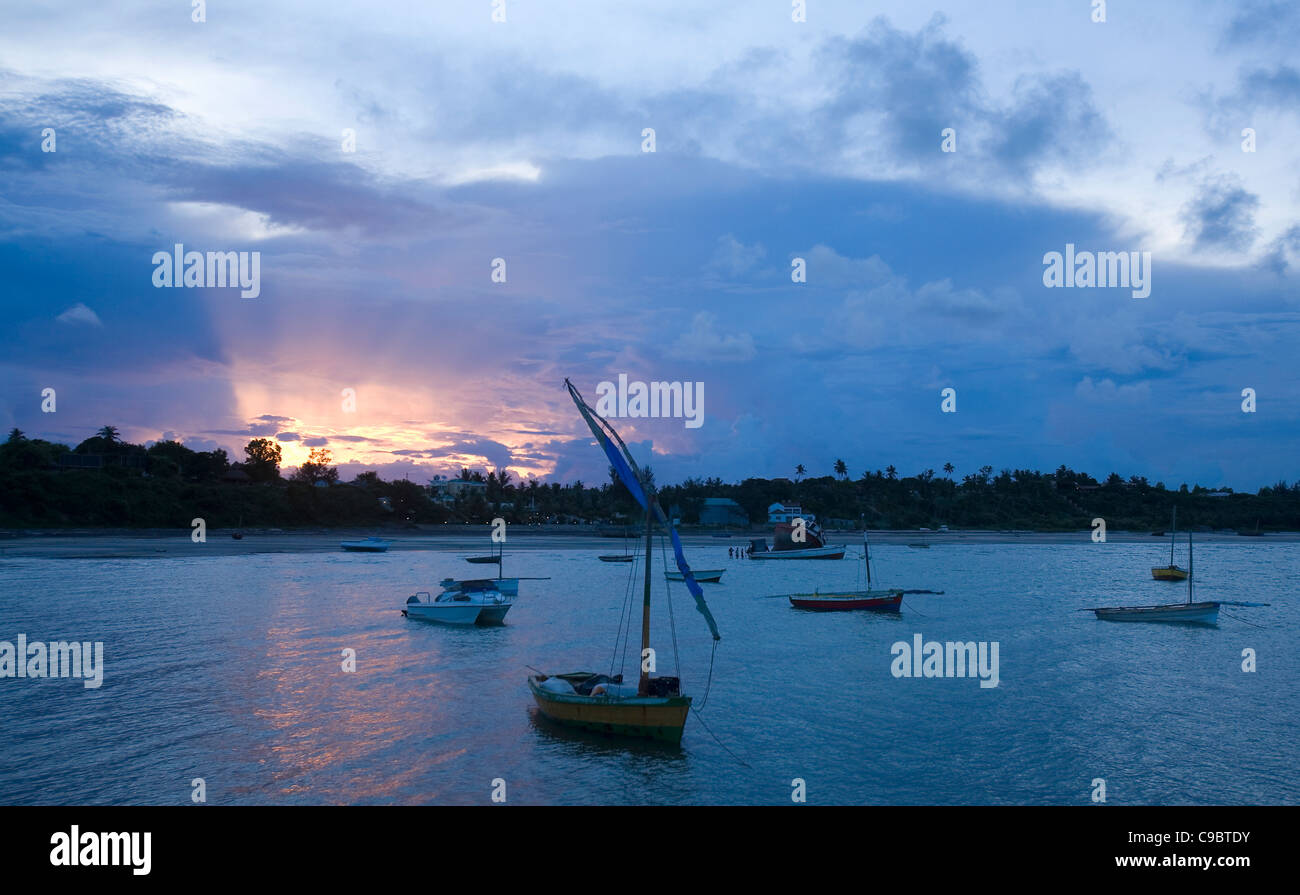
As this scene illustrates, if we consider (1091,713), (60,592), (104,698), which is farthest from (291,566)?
(1091,713)

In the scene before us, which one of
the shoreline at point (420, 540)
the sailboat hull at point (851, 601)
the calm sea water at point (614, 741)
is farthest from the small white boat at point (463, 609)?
the shoreline at point (420, 540)

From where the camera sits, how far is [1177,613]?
162 ft

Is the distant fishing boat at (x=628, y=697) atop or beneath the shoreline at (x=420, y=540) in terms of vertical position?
atop

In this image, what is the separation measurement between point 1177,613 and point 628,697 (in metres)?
40.4

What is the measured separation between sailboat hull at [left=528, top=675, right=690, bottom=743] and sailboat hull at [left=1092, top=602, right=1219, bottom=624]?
3874 centimetres

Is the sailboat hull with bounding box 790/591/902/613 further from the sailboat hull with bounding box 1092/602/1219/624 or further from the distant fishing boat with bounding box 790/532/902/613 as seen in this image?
the sailboat hull with bounding box 1092/602/1219/624

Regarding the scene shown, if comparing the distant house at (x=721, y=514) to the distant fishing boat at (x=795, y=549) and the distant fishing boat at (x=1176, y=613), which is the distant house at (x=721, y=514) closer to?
the distant fishing boat at (x=795, y=549)

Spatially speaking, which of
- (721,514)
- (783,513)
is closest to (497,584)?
(783,513)

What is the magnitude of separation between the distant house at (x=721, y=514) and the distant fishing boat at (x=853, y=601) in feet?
387

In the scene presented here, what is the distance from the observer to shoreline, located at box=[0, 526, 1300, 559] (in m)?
92.5

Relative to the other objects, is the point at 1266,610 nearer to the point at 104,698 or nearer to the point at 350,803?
the point at 350,803

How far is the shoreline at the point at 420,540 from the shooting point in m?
92.5

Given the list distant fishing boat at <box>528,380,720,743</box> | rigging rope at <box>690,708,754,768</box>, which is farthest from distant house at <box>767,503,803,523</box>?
distant fishing boat at <box>528,380,720,743</box>

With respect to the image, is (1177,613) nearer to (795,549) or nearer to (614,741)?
(614,741)
